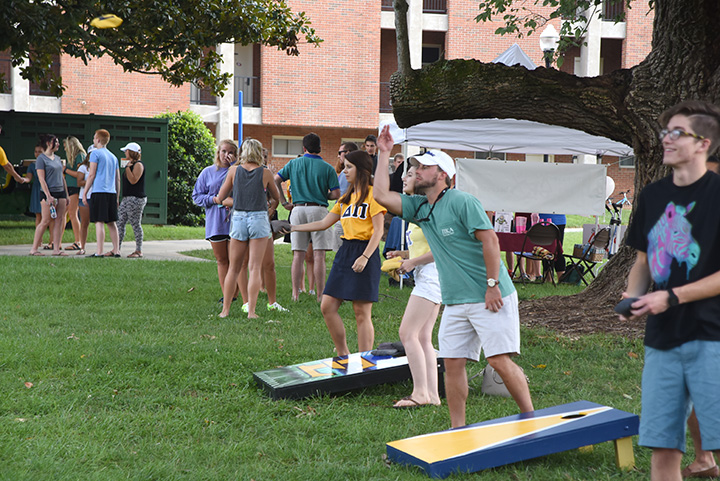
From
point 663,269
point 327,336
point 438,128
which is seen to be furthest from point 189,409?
point 438,128

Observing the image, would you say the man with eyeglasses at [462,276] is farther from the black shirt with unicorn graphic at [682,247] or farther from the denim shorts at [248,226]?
the denim shorts at [248,226]

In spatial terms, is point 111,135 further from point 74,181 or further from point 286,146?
point 286,146

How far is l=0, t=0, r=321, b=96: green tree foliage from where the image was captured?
10.7 meters

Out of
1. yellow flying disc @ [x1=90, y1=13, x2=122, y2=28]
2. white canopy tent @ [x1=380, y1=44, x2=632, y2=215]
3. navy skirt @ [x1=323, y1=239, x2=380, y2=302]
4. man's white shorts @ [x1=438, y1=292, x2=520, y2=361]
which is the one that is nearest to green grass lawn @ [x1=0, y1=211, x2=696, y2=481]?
man's white shorts @ [x1=438, y1=292, x2=520, y2=361]

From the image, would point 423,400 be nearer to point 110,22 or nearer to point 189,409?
point 189,409

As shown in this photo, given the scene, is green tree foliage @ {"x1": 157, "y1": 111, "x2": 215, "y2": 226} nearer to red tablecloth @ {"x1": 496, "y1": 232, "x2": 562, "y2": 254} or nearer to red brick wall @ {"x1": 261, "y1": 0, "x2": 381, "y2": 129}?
red brick wall @ {"x1": 261, "y1": 0, "x2": 381, "y2": 129}

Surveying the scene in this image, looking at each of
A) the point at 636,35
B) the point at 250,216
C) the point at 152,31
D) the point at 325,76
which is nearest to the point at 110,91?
the point at 325,76

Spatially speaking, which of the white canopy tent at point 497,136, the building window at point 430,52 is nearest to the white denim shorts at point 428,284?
the white canopy tent at point 497,136

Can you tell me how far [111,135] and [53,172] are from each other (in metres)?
6.36

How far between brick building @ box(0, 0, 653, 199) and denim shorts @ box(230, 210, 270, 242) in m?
22.8

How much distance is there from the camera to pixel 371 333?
6500 millimetres

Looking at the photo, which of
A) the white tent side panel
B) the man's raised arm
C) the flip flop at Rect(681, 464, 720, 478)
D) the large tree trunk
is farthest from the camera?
the white tent side panel

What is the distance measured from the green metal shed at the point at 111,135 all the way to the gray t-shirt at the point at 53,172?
571 centimetres

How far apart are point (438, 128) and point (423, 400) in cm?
773
